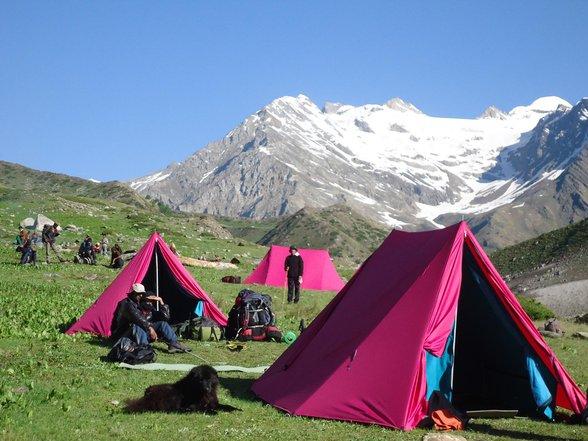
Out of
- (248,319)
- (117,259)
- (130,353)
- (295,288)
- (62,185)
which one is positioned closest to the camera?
(130,353)

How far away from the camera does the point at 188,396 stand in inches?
472

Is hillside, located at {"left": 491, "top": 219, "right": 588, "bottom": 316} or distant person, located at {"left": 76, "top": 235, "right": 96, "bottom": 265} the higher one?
hillside, located at {"left": 491, "top": 219, "right": 588, "bottom": 316}

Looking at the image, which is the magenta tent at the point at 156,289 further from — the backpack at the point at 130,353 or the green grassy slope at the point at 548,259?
the green grassy slope at the point at 548,259

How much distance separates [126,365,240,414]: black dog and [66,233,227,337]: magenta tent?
27.1ft

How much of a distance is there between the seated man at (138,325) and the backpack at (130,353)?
416 millimetres

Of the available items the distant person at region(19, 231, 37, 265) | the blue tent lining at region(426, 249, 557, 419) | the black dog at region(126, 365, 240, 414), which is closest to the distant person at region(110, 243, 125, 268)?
the distant person at region(19, 231, 37, 265)

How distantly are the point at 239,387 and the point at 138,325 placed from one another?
3.51m

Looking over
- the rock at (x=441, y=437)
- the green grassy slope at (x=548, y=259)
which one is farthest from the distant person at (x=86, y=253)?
the rock at (x=441, y=437)

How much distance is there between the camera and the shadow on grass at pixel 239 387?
1351 centimetres

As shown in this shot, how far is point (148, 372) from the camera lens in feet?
48.8

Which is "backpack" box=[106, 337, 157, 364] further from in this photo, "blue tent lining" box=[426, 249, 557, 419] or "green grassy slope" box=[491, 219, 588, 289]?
"green grassy slope" box=[491, 219, 588, 289]

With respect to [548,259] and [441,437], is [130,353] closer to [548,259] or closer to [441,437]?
[441,437]

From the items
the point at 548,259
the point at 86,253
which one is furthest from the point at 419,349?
the point at 548,259

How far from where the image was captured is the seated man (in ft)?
54.6
